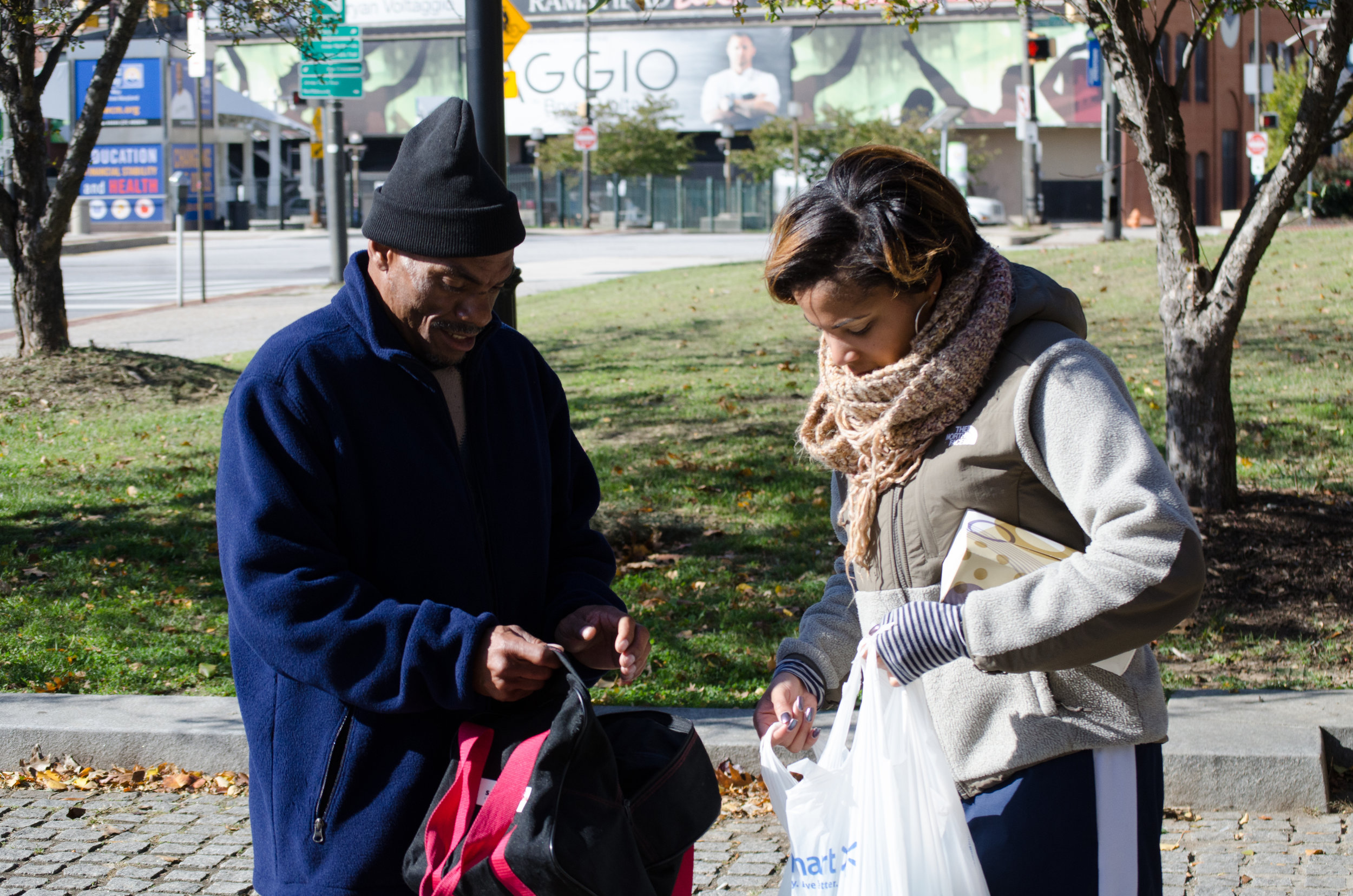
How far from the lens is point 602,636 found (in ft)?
7.91

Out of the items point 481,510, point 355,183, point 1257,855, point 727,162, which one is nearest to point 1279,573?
point 1257,855

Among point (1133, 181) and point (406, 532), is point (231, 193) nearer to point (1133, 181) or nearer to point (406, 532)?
point (1133, 181)

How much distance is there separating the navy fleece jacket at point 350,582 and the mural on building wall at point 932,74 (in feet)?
184

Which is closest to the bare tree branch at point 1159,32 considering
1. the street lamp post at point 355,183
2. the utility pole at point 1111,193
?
the utility pole at point 1111,193

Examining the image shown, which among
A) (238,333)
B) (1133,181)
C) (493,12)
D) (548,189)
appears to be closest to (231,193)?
(548,189)

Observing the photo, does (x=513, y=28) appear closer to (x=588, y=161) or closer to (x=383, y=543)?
(x=383, y=543)

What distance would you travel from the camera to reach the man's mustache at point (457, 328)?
2.29m

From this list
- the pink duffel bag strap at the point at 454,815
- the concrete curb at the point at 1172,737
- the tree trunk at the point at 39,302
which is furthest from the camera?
the tree trunk at the point at 39,302

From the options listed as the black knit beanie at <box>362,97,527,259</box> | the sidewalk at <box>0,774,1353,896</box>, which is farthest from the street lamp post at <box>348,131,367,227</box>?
the black knit beanie at <box>362,97,527,259</box>

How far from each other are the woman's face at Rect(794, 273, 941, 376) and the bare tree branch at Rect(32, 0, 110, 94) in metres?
10.4

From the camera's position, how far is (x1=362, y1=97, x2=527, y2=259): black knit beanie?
7.32ft

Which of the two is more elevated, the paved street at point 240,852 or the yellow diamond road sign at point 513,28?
the yellow diamond road sign at point 513,28

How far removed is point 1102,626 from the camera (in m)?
1.83

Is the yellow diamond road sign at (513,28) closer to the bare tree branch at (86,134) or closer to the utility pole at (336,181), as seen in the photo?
the bare tree branch at (86,134)
